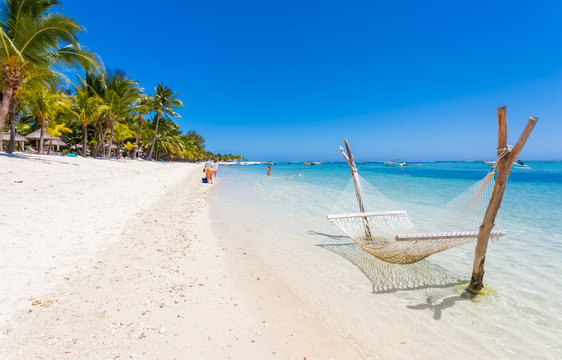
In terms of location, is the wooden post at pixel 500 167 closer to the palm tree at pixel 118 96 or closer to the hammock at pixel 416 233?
the hammock at pixel 416 233

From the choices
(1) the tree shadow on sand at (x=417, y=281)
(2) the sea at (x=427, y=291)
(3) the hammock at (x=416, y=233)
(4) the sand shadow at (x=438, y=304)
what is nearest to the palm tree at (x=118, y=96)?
(2) the sea at (x=427, y=291)

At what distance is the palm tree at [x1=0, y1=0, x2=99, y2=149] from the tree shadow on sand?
12898 mm

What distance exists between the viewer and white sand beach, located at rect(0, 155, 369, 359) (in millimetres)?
1944

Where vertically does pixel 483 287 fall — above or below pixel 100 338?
below

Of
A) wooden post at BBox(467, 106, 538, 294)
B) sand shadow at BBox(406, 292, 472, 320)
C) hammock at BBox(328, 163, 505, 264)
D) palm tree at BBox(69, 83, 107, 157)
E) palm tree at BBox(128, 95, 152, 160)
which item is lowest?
sand shadow at BBox(406, 292, 472, 320)

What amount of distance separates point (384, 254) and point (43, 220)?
19.7 ft

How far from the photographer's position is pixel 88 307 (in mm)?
2305

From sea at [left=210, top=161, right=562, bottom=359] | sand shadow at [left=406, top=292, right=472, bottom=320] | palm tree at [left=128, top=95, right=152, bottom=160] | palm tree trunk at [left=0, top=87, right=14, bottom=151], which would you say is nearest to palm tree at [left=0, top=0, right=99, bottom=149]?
palm tree trunk at [left=0, top=87, right=14, bottom=151]

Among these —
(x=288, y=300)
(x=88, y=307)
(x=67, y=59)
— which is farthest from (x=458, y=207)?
(x=67, y=59)

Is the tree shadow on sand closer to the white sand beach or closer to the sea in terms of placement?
the sea

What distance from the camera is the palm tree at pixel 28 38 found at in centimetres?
863

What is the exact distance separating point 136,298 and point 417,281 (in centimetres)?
392

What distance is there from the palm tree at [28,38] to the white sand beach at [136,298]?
7.63 m

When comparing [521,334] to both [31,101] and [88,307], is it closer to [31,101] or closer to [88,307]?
[88,307]
